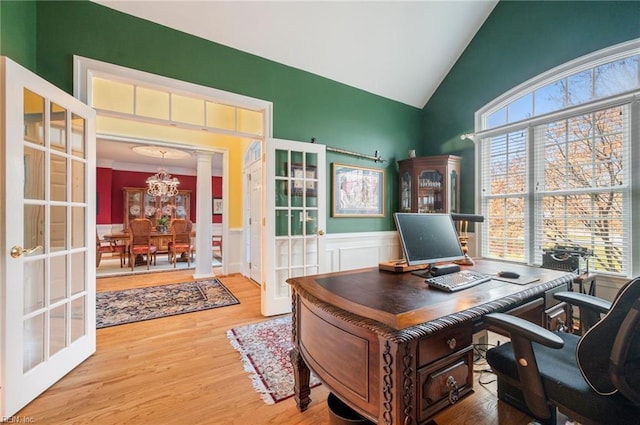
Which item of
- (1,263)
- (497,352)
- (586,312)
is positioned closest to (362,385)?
(497,352)

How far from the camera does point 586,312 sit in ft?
4.84

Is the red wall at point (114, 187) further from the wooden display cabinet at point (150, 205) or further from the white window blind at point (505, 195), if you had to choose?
the white window blind at point (505, 195)

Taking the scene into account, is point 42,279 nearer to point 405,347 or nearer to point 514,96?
point 405,347

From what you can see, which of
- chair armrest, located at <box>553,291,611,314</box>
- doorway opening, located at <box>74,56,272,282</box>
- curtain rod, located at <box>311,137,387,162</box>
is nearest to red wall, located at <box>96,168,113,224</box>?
doorway opening, located at <box>74,56,272,282</box>

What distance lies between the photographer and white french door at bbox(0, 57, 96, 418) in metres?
1.60

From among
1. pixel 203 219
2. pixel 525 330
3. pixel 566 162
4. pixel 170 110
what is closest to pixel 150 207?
pixel 203 219

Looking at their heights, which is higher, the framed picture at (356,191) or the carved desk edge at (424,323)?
the framed picture at (356,191)

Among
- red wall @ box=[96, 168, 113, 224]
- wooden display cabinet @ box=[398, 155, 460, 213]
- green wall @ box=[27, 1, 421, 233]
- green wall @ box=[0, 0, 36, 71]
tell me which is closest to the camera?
green wall @ box=[0, 0, 36, 71]

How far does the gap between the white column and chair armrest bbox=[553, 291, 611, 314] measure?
4.95 m

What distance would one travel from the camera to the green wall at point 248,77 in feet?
7.49

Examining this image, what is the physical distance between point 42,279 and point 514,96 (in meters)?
5.02

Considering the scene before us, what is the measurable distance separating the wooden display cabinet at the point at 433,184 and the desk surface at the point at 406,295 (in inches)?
87.4

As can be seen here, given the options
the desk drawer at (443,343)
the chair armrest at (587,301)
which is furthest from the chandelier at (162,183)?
the chair armrest at (587,301)

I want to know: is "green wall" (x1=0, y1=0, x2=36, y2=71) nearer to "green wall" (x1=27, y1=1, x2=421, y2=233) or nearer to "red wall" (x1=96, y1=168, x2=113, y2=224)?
"green wall" (x1=27, y1=1, x2=421, y2=233)
